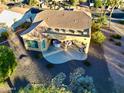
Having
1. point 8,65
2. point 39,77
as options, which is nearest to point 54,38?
point 39,77

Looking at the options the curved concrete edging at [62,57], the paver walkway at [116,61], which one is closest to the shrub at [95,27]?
the paver walkway at [116,61]

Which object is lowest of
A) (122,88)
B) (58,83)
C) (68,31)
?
(122,88)

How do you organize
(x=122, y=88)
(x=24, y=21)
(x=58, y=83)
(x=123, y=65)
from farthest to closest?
(x=24, y=21)
(x=123, y=65)
(x=122, y=88)
(x=58, y=83)

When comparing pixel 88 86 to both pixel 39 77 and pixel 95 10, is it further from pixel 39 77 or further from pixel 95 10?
pixel 95 10

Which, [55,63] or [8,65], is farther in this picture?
[55,63]

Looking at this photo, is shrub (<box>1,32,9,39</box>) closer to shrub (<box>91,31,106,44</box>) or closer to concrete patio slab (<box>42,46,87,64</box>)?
concrete patio slab (<box>42,46,87,64</box>)

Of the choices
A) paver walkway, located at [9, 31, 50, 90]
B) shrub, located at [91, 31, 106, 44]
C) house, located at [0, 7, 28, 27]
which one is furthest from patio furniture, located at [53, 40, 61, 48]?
house, located at [0, 7, 28, 27]
